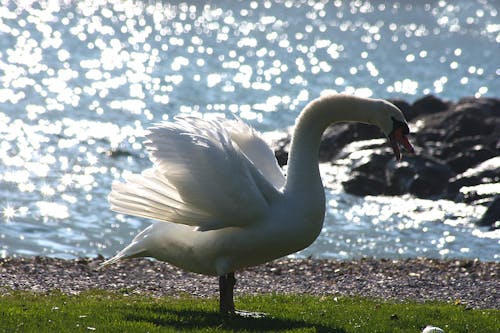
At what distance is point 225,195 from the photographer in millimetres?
9586

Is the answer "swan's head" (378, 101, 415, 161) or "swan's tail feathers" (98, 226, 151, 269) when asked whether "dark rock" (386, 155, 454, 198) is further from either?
"swan's tail feathers" (98, 226, 151, 269)

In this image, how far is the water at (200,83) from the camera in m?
23.6

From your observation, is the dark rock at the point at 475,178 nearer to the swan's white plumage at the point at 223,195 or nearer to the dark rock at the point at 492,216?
the dark rock at the point at 492,216

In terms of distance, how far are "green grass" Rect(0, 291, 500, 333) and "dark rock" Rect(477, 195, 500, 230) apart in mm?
12468

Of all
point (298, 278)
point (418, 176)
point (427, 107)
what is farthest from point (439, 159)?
point (298, 278)

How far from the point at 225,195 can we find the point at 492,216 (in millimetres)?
17227

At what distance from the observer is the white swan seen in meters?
9.63

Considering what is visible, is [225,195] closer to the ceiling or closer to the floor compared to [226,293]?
closer to the ceiling

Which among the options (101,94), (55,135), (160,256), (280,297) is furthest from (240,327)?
(101,94)

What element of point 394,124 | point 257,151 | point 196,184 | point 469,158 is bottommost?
point 196,184

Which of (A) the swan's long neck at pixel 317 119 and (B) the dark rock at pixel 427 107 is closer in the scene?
(A) the swan's long neck at pixel 317 119

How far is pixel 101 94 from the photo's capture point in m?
40.8

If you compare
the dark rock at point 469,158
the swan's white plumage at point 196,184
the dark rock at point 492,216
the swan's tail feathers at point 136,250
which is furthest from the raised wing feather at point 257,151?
the dark rock at point 469,158

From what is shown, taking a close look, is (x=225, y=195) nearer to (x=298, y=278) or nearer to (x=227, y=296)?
(x=227, y=296)
